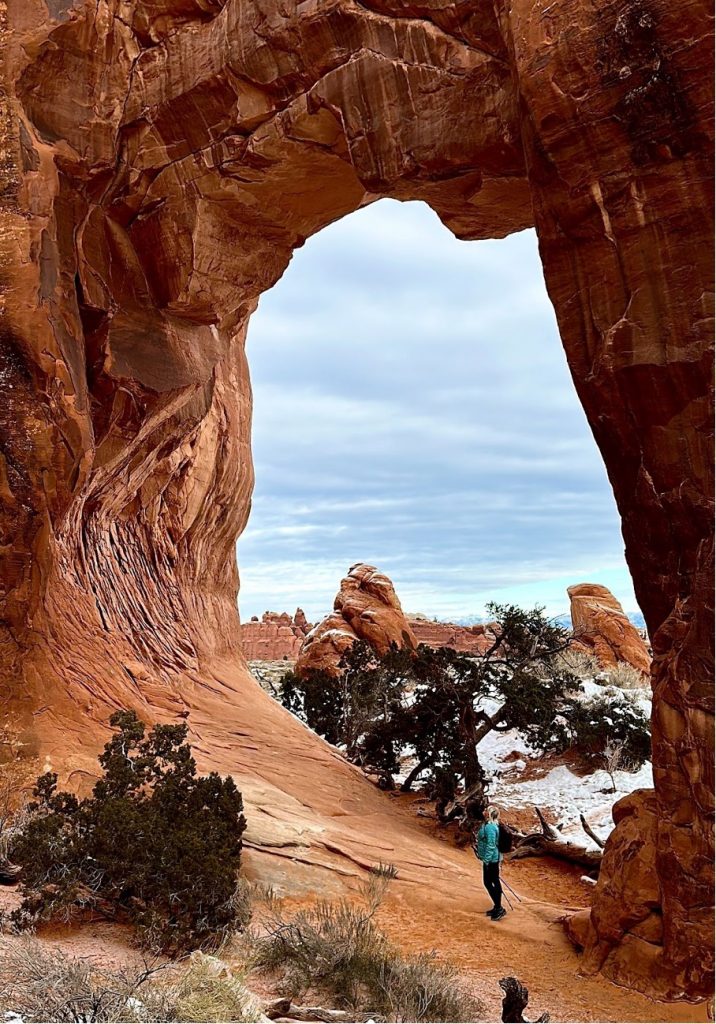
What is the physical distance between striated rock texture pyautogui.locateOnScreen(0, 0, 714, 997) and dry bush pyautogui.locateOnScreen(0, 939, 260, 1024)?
4.20 m

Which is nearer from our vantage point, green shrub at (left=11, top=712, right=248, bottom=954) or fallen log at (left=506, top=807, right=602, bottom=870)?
green shrub at (left=11, top=712, right=248, bottom=954)

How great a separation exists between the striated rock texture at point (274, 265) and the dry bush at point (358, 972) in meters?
2.18

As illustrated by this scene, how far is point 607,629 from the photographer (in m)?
32.3

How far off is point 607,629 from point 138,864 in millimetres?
28041

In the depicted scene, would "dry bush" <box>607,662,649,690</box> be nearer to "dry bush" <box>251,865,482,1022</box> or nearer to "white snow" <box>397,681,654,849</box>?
"white snow" <box>397,681,654,849</box>

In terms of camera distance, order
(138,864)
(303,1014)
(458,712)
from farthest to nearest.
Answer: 1. (458,712)
2. (138,864)
3. (303,1014)

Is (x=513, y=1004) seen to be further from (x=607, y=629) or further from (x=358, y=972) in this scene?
(x=607, y=629)

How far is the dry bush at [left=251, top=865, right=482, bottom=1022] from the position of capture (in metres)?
6.30

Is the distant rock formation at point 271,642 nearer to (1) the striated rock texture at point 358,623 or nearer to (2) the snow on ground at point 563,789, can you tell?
(1) the striated rock texture at point 358,623

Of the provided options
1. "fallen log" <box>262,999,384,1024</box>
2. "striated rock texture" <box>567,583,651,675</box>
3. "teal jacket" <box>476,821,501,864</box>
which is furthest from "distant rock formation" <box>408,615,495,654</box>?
"fallen log" <box>262,999,384,1024</box>

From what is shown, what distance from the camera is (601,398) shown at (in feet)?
26.7

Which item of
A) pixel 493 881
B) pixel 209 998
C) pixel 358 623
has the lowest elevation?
pixel 493 881

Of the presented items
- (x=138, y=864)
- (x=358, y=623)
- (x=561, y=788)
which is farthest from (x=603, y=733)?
(x=358, y=623)

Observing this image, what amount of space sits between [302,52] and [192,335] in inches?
212
